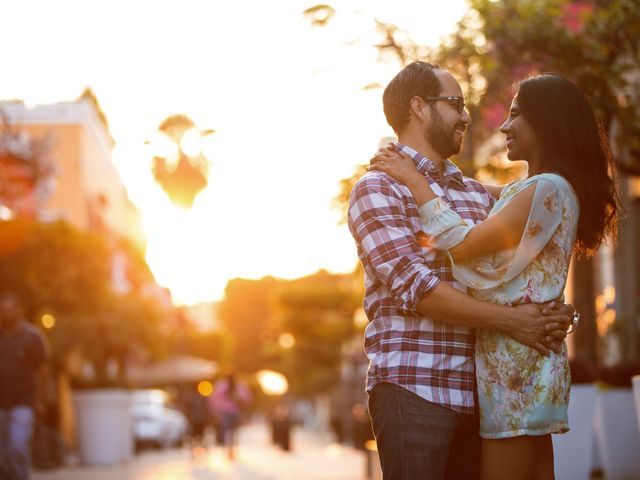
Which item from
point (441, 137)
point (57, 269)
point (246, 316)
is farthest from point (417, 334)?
point (246, 316)

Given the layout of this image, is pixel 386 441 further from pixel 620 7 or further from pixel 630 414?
pixel 630 414

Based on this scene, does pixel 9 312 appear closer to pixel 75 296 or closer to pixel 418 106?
pixel 418 106

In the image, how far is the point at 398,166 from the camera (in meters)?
3.95

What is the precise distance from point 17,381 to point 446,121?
7675 mm

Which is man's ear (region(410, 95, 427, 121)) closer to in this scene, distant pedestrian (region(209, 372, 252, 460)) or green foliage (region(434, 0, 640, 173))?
green foliage (region(434, 0, 640, 173))

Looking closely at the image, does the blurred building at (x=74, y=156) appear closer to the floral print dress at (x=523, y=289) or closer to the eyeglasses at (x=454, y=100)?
the eyeglasses at (x=454, y=100)

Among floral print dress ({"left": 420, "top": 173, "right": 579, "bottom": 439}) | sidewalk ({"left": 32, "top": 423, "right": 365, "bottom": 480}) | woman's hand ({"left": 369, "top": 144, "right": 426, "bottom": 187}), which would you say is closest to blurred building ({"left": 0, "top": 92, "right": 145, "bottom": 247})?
sidewalk ({"left": 32, "top": 423, "right": 365, "bottom": 480})

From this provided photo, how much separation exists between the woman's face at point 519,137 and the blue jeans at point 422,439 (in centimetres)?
83

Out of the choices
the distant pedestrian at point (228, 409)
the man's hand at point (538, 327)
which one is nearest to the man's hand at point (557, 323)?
the man's hand at point (538, 327)

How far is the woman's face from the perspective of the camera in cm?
392

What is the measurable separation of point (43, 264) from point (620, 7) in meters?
24.4

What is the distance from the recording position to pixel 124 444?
2422cm

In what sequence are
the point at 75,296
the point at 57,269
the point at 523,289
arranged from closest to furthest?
the point at 523,289, the point at 57,269, the point at 75,296

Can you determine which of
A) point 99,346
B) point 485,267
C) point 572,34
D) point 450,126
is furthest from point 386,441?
point 99,346
